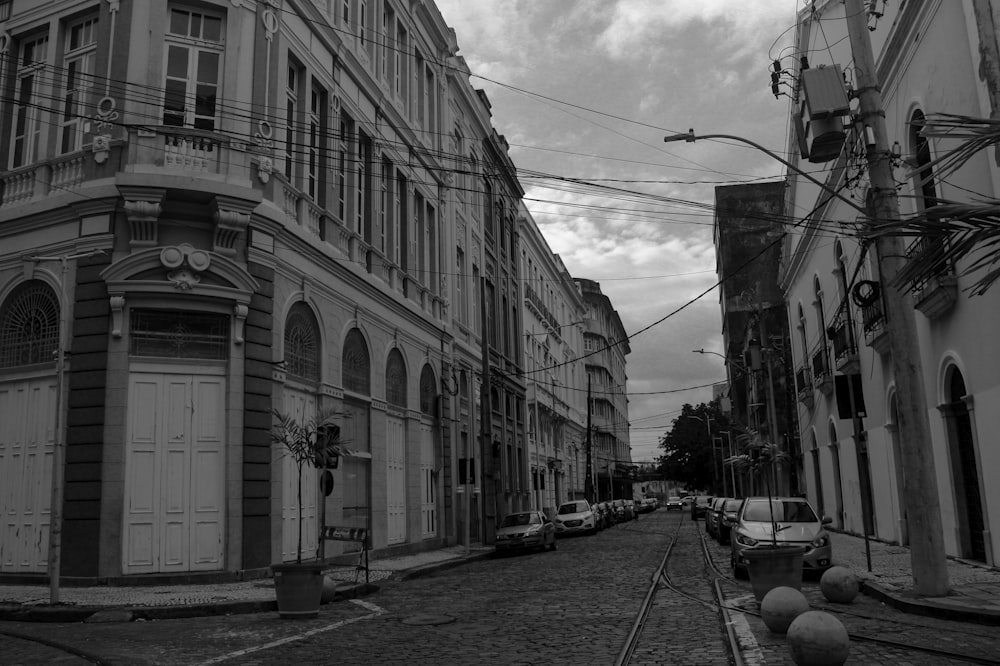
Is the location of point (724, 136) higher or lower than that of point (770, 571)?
higher

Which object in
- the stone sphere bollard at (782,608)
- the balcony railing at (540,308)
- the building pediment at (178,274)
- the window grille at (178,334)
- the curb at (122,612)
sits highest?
the balcony railing at (540,308)

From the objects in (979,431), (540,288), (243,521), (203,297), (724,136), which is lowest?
(243,521)

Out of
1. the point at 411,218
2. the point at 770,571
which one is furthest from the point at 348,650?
the point at 411,218

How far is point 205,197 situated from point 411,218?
11362 mm

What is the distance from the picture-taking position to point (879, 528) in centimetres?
2467

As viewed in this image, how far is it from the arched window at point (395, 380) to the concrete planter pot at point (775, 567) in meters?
14.2

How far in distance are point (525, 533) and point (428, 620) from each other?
16035mm

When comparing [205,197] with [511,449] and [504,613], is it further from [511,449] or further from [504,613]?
[511,449]

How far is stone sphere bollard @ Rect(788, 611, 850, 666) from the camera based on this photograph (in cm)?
700

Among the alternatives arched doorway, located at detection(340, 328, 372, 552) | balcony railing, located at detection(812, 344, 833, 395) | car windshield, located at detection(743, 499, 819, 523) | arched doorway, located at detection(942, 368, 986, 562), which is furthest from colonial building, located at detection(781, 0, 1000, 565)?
arched doorway, located at detection(340, 328, 372, 552)

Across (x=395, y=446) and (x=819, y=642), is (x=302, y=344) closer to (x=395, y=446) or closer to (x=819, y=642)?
(x=395, y=446)

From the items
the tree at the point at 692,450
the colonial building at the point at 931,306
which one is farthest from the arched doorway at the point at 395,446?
the tree at the point at 692,450

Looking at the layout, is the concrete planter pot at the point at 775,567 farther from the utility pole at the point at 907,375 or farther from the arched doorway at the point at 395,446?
the arched doorway at the point at 395,446

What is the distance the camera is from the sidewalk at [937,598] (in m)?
10.2
